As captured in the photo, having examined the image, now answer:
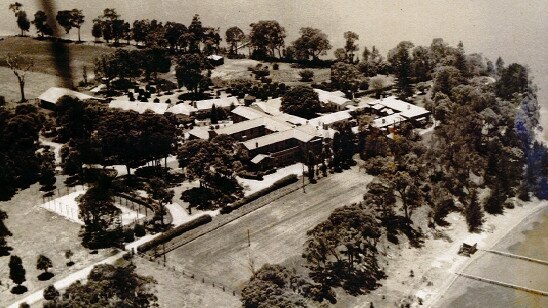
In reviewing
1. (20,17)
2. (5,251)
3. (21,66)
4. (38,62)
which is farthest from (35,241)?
(20,17)

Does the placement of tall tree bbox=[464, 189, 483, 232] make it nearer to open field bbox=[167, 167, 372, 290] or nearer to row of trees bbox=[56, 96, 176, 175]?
open field bbox=[167, 167, 372, 290]

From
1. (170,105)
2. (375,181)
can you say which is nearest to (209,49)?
(170,105)

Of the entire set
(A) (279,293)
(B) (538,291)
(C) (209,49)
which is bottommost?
(B) (538,291)

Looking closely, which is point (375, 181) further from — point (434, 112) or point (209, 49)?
point (209, 49)

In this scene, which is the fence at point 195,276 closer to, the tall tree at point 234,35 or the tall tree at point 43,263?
the tall tree at point 43,263

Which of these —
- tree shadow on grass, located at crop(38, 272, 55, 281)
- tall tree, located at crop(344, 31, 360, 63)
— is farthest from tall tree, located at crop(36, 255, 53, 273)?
tall tree, located at crop(344, 31, 360, 63)

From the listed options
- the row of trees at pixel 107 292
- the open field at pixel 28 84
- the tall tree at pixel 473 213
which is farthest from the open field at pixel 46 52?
the tall tree at pixel 473 213

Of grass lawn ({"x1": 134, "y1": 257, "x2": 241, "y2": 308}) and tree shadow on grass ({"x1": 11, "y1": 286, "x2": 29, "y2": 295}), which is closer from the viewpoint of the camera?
grass lawn ({"x1": 134, "y1": 257, "x2": 241, "y2": 308})
